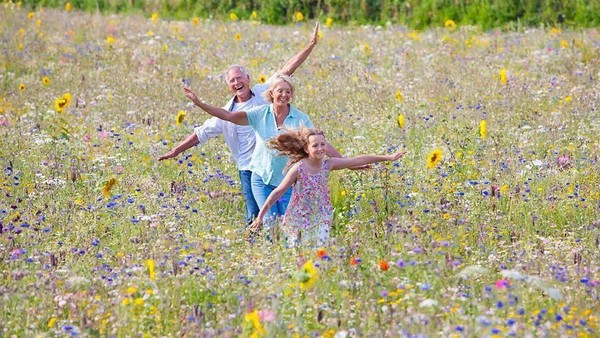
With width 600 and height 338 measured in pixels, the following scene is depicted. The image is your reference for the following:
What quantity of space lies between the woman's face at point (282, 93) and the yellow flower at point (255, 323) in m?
2.60

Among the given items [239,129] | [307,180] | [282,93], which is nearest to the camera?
[307,180]

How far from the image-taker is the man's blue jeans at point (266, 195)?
7254mm

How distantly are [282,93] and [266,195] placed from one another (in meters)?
0.68

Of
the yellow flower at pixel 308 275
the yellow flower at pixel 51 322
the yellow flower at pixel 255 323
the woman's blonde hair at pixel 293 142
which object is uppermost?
the woman's blonde hair at pixel 293 142

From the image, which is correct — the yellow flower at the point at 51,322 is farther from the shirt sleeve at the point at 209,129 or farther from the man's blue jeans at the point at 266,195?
the shirt sleeve at the point at 209,129

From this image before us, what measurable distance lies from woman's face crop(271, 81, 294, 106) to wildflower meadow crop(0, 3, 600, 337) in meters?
0.84

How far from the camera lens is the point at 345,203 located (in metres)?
7.79

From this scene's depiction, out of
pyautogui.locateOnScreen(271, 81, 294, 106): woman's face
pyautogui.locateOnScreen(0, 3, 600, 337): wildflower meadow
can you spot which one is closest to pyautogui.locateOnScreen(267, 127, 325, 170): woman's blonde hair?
pyautogui.locateOnScreen(271, 81, 294, 106): woman's face

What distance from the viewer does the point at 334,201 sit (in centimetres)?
787

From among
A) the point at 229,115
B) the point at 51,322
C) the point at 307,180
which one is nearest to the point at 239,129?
the point at 229,115

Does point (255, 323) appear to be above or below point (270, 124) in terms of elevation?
below

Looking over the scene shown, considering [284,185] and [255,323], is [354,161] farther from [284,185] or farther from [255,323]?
[255,323]

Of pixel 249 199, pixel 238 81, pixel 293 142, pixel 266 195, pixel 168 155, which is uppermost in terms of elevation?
pixel 238 81

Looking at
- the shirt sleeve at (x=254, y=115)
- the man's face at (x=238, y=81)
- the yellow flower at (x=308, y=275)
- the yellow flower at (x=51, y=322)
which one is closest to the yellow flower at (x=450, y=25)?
the man's face at (x=238, y=81)
